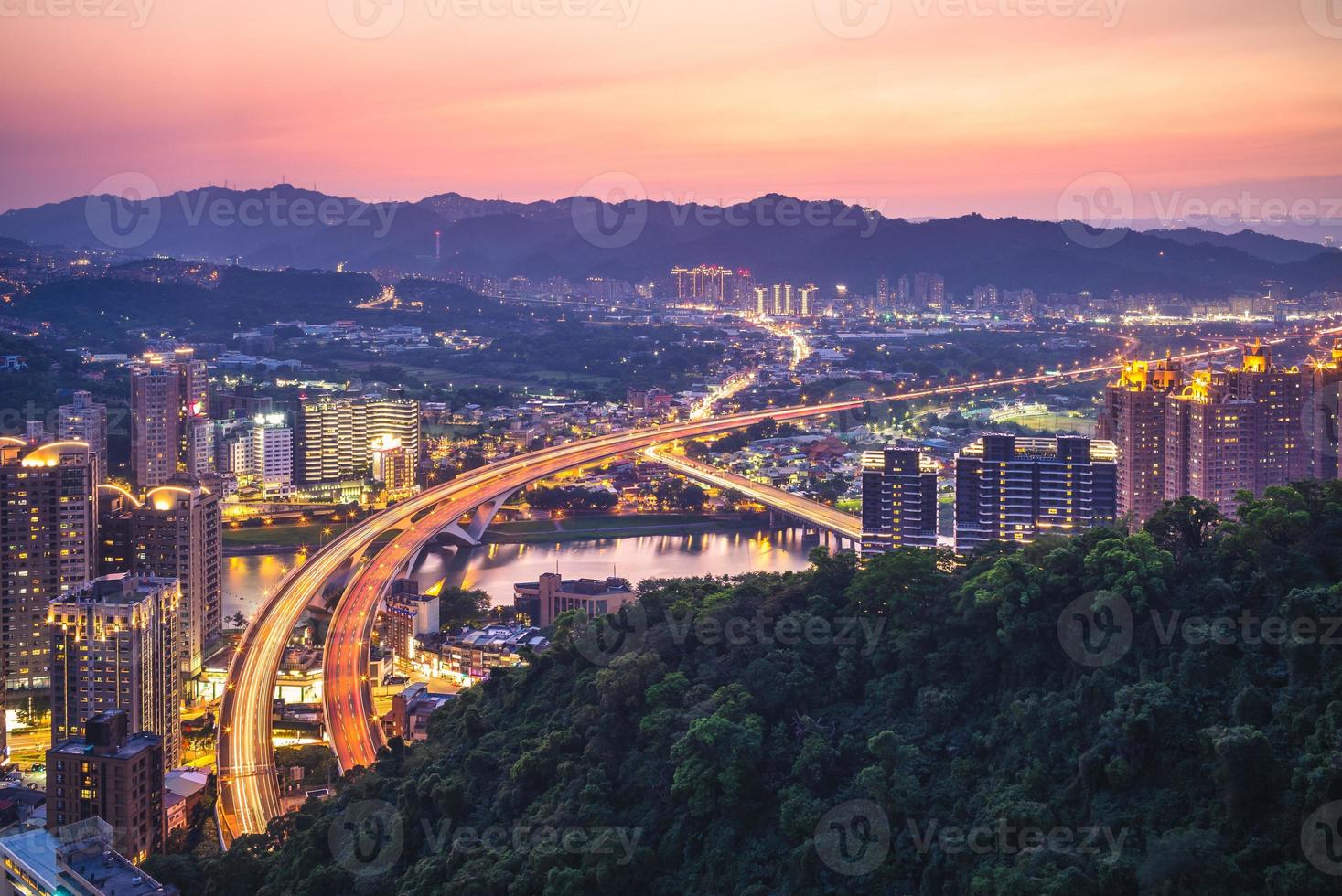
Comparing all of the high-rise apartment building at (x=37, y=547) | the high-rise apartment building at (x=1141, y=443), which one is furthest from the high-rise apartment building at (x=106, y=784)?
the high-rise apartment building at (x=1141, y=443)

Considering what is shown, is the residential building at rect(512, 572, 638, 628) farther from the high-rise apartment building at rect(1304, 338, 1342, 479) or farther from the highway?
the high-rise apartment building at rect(1304, 338, 1342, 479)

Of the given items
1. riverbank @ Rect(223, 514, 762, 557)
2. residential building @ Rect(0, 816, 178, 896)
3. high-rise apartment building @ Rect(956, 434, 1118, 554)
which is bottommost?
residential building @ Rect(0, 816, 178, 896)

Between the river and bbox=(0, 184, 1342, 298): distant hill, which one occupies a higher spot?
bbox=(0, 184, 1342, 298): distant hill

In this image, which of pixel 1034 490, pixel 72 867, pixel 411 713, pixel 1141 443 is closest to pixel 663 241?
pixel 1141 443

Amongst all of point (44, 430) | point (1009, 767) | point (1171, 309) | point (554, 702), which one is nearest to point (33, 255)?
point (44, 430)

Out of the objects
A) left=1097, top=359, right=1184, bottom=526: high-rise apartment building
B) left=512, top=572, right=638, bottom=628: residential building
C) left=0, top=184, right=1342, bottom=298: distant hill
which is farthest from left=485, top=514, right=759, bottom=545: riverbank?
left=0, top=184, right=1342, bottom=298: distant hill

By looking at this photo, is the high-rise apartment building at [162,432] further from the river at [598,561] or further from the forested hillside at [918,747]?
the forested hillside at [918,747]

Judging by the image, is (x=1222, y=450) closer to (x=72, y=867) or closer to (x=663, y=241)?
(x=72, y=867)

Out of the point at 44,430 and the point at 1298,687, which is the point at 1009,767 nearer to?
the point at 1298,687
